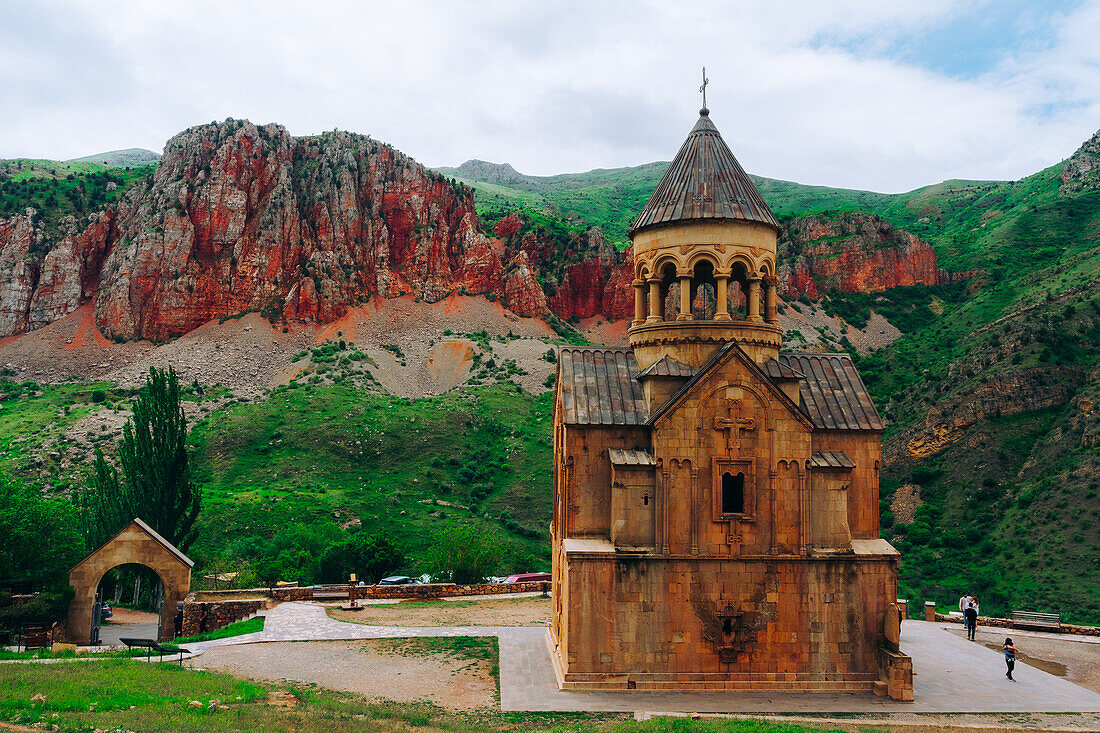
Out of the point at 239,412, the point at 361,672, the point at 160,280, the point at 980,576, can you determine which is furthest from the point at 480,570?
the point at 160,280

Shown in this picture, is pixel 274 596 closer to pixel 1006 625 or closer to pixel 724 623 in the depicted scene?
pixel 724 623

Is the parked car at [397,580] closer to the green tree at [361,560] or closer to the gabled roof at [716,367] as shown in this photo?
the green tree at [361,560]

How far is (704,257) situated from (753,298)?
1.38 meters

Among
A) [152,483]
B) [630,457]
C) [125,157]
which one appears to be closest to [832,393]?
[630,457]

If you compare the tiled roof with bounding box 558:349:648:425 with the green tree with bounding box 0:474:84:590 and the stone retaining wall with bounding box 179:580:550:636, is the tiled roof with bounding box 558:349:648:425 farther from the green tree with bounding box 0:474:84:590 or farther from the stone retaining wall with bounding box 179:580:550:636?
the green tree with bounding box 0:474:84:590

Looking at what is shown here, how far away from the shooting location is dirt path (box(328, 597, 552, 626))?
20.8 m

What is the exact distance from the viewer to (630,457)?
14.6 metres

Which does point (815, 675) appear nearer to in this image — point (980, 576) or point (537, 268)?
point (980, 576)

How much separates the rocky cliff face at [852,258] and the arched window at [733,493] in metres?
77.0

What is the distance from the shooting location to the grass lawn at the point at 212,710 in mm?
9750

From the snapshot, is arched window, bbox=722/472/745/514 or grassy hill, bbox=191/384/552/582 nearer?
arched window, bbox=722/472/745/514

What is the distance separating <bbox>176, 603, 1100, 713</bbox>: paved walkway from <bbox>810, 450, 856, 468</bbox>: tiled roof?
163 inches

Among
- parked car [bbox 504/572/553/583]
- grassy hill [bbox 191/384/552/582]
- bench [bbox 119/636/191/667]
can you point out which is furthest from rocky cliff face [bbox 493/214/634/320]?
bench [bbox 119/636/191/667]

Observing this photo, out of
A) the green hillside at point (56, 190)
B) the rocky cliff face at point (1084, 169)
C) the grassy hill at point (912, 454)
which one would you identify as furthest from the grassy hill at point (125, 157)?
the rocky cliff face at point (1084, 169)
